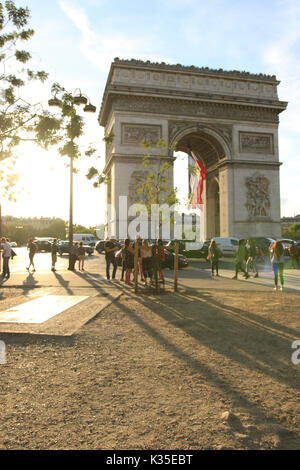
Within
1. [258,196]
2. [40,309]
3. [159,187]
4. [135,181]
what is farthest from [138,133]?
[40,309]

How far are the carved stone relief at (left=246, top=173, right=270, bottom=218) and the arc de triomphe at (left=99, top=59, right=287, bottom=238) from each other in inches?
3.7

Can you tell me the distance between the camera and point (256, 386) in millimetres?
3752

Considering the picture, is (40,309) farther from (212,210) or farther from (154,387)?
(212,210)

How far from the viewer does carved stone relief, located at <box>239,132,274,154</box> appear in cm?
3694

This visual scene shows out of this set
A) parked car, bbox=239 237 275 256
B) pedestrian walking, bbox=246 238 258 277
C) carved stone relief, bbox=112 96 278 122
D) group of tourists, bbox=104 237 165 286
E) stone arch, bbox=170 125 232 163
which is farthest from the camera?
stone arch, bbox=170 125 232 163

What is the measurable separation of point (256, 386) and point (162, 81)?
115 ft

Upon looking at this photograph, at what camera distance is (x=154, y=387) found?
3.69 metres

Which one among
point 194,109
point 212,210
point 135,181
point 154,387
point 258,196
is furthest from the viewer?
point 212,210

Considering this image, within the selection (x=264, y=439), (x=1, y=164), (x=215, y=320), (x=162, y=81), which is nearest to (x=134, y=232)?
(x=162, y=81)

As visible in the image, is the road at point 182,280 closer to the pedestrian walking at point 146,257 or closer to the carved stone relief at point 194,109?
the pedestrian walking at point 146,257

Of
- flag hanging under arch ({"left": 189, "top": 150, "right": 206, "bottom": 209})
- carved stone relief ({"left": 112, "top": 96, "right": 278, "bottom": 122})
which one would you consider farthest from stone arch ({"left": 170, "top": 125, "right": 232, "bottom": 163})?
flag hanging under arch ({"left": 189, "top": 150, "right": 206, "bottom": 209})

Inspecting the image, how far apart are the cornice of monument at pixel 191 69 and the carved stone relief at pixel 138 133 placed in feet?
18.0

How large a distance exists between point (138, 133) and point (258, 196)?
12878mm

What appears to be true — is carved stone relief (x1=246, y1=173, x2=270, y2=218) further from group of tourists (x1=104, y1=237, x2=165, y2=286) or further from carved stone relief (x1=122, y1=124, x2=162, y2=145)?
group of tourists (x1=104, y1=237, x2=165, y2=286)
